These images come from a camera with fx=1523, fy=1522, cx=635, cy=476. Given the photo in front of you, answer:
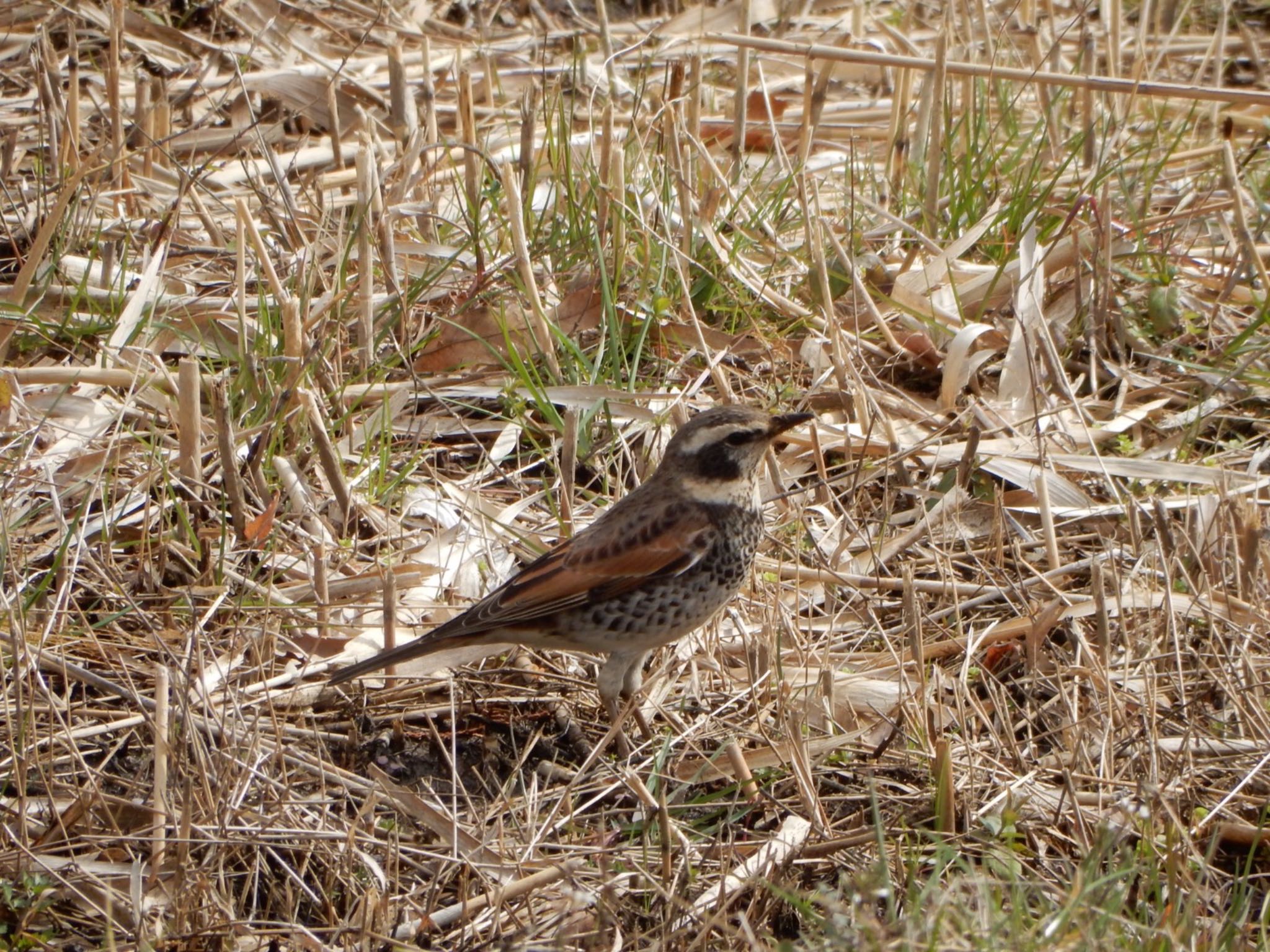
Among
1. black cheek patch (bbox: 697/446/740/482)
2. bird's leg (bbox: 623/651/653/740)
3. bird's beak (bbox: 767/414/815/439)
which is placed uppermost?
bird's beak (bbox: 767/414/815/439)

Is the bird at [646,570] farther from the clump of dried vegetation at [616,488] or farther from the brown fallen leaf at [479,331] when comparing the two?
the brown fallen leaf at [479,331]

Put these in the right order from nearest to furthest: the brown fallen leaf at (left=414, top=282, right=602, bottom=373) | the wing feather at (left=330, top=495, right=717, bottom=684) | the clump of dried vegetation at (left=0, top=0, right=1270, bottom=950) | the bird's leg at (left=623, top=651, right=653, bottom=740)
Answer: the clump of dried vegetation at (left=0, top=0, right=1270, bottom=950)
the wing feather at (left=330, top=495, right=717, bottom=684)
the bird's leg at (left=623, top=651, right=653, bottom=740)
the brown fallen leaf at (left=414, top=282, right=602, bottom=373)

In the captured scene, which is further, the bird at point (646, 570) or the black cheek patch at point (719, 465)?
the black cheek patch at point (719, 465)

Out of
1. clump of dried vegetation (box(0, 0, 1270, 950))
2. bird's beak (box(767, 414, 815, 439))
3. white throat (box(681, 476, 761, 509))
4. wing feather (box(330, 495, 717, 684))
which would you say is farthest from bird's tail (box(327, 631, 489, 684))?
bird's beak (box(767, 414, 815, 439))

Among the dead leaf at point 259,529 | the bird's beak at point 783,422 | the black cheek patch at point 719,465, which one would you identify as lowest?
the dead leaf at point 259,529

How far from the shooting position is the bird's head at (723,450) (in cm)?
568

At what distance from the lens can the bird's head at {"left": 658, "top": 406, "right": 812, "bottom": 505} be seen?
18.6 feet

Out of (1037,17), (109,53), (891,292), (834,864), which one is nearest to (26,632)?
(834,864)

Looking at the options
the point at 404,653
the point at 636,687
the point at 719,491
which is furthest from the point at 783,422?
the point at 404,653

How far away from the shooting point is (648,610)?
5.45m

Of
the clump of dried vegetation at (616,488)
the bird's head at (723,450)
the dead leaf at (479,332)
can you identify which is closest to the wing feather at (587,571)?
the bird's head at (723,450)

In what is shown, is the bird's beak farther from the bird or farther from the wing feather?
the wing feather

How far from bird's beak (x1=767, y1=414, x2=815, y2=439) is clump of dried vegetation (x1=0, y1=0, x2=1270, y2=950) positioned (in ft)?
2.19

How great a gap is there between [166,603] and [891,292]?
151 inches
